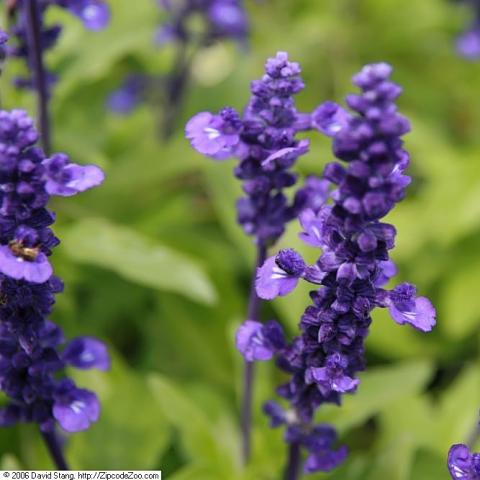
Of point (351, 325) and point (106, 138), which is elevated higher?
point (351, 325)

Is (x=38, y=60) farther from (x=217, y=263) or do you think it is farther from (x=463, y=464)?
(x=463, y=464)

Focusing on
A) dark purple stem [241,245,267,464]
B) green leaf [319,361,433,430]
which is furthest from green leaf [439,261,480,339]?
dark purple stem [241,245,267,464]

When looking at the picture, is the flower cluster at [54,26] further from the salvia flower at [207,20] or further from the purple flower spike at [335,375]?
the purple flower spike at [335,375]

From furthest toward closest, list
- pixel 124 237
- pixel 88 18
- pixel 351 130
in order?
pixel 124 237, pixel 88 18, pixel 351 130

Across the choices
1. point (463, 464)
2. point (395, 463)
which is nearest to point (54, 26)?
point (395, 463)

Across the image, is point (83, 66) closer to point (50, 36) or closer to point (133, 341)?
point (50, 36)

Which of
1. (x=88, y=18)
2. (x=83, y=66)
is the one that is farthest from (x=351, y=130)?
(x=83, y=66)
